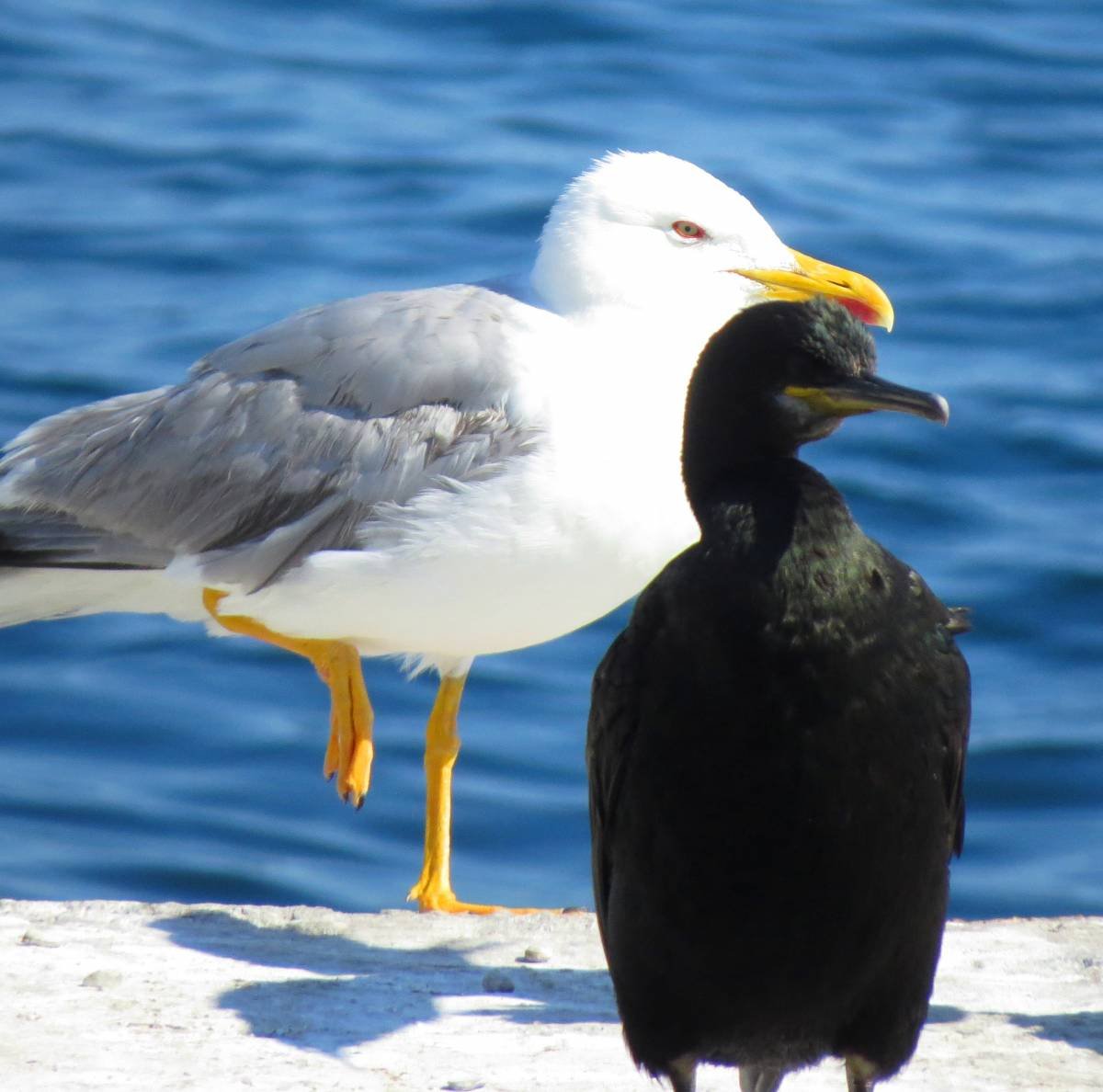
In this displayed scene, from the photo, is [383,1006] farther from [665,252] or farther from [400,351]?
[665,252]

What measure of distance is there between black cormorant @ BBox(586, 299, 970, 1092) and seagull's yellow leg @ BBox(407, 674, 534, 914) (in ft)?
6.86

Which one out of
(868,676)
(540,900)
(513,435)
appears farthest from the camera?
(540,900)

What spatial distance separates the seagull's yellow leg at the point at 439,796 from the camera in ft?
20.4

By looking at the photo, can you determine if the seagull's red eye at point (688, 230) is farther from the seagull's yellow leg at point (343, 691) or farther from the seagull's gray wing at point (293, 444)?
the seagull's yellow leg at point (343, 691)

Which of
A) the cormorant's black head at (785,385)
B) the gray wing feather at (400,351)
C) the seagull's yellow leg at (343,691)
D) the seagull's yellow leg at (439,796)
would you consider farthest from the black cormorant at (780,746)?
the seagull's yellow leg at (439,796)

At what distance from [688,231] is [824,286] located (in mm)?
364

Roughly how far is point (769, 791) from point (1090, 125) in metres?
10.4

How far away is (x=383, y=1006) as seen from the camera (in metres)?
4.73

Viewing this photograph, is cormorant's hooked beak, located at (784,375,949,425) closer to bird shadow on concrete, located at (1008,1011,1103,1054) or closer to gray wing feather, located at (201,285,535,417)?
bird shadow on concrete, located at (1008,1011,1103,1054)

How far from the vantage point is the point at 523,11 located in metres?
14.5

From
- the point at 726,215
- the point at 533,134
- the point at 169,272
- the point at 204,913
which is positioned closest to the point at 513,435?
the point at 726,215

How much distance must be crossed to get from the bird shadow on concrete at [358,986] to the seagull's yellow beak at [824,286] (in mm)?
1764

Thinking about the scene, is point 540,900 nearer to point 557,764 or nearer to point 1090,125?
point 557,764

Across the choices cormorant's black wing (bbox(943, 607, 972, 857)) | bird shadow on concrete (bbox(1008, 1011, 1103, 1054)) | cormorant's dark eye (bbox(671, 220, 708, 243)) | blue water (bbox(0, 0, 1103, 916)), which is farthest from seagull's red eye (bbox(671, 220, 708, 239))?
blue water (bbox(0, 0, 1103, 916))
